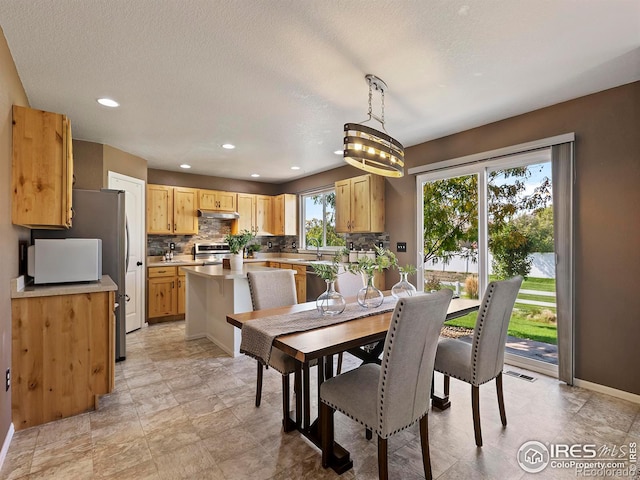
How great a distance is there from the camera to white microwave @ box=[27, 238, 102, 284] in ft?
8.16

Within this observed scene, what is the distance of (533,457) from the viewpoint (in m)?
1.92

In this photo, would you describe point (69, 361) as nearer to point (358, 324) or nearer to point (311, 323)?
point (311, 323)

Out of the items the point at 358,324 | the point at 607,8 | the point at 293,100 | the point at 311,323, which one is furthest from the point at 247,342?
the point at 607,8

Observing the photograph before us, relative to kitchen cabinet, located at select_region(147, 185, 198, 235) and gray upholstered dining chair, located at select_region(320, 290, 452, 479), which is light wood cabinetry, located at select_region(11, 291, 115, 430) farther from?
kitchen cabinet, located at select_region(147, 185, 198, 235)

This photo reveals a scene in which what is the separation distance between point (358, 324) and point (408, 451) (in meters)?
0.79

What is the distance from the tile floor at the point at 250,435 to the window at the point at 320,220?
3.21 metres

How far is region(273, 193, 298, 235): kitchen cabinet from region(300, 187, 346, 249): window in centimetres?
16

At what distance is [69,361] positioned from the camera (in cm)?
236

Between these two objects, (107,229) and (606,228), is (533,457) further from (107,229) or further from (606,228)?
(107,229)

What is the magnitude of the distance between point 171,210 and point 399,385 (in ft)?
16.5

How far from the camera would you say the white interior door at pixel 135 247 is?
4488mm

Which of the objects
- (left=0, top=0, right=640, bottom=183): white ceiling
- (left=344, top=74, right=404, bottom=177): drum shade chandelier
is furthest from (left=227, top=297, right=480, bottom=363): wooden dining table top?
(left=0, top=0, right=640, bottom=183): white ceiling

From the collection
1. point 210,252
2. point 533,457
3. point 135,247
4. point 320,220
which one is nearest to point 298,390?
point 533,457

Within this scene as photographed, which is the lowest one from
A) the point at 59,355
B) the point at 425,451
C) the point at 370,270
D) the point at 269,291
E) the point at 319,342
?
the point at 425,451
